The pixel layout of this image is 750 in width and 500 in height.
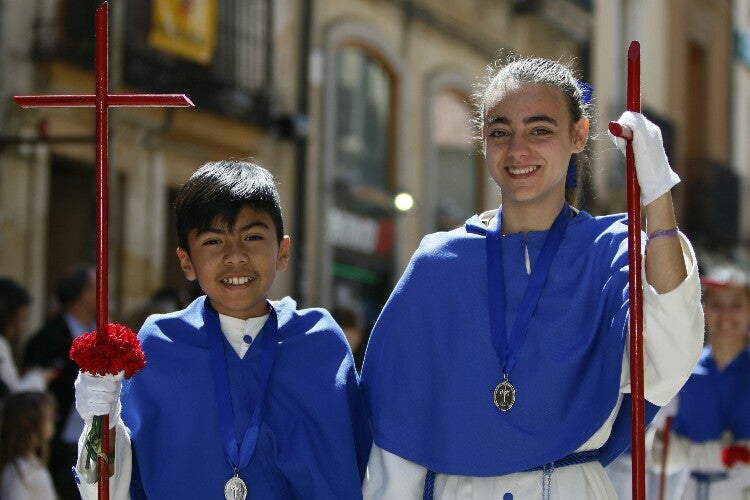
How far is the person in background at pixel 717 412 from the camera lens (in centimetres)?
759

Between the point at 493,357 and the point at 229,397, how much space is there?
0.77 meters

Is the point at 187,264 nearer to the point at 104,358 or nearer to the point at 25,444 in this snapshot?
the point at 104,358

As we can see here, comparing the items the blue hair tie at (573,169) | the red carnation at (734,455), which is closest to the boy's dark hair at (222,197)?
the blue hair tie at (573,169)

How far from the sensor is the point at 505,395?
4.02 metres

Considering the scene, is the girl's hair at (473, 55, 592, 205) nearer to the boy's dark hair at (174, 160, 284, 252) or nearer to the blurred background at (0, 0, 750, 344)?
the blurred background at (0, 0, 750, 344)

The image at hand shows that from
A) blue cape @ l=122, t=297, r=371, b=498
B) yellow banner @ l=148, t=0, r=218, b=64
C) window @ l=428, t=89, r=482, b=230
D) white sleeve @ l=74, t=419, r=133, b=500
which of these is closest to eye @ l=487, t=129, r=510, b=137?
blue cape @ l=122, t=297, r=371, b=498

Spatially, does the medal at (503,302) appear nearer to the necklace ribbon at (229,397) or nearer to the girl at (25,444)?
the necklace ribbon at (229,397)

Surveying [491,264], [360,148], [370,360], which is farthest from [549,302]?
[360,148]

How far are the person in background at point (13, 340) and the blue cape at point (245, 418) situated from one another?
3.23m

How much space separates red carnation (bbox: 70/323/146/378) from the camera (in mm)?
4004

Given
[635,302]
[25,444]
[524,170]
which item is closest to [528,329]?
[635,302]

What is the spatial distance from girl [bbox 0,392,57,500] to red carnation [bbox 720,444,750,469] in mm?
3286

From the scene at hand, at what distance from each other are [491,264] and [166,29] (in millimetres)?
8488

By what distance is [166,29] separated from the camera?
40.0 feet
